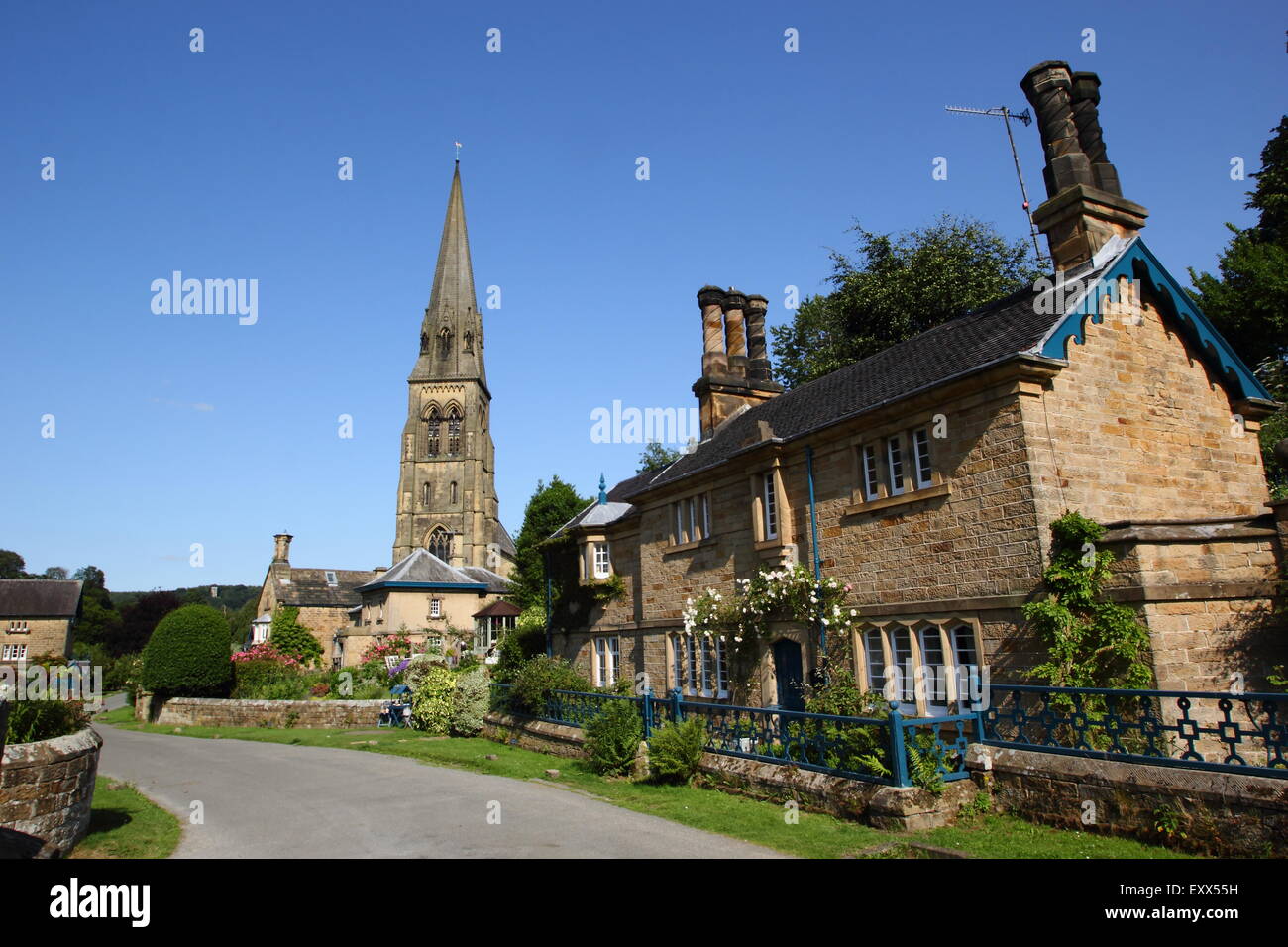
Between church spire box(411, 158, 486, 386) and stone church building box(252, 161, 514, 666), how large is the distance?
0.11m

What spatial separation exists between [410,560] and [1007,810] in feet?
133

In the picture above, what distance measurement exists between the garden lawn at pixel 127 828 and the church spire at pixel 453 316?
6899cm

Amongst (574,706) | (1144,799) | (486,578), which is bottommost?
(1144,799)

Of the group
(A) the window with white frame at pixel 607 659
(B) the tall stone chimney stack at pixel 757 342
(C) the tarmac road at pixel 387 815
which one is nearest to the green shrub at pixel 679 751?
(C) the tarmac road at pixel 387 815

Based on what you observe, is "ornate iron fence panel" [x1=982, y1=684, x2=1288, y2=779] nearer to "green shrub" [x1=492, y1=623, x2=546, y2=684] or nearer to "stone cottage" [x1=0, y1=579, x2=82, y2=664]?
"green shrub" [x1=492, y1=623, x2=546, y2=684]

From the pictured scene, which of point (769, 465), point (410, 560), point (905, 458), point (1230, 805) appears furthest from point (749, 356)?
point (410, 560)

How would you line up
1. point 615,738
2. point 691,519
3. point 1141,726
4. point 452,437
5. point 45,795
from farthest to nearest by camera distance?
point 452,437 → point 691,519 → point 615,738 → point 1141,726 → point 45,795

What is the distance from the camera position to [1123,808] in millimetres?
8094

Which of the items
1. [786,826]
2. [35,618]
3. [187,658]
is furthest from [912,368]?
[35,618]

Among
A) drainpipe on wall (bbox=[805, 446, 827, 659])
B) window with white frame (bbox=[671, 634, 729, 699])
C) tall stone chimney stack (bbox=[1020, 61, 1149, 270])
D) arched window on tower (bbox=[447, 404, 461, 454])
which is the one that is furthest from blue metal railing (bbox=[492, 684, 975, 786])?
arched window on tower (bbox=[447, 404, 461, 454])

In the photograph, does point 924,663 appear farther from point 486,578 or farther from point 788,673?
point 486,578

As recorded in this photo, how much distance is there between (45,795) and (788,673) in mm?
12272

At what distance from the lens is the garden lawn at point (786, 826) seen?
7.95 m

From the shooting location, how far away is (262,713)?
27.3 metres
